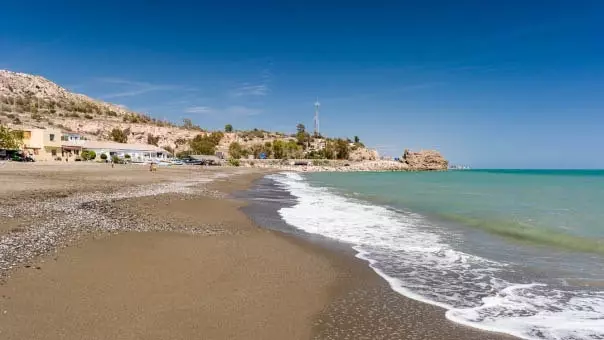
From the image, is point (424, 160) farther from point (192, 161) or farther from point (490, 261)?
point (490, 261)

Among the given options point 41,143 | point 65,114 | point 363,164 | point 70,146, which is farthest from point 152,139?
point 363,164

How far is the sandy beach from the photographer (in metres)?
Result: 4.36

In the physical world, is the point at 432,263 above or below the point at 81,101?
below

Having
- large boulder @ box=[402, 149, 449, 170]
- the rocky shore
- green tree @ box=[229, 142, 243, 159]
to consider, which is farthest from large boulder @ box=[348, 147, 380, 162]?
green tree @ box=[229, 142, 243, 159]

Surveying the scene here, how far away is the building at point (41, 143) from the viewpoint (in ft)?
200

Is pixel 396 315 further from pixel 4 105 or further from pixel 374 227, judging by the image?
pixel 4 105

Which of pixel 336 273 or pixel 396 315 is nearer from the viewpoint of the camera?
pixel 396 315

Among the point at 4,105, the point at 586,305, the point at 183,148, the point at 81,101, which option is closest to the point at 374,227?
the point at 586,305

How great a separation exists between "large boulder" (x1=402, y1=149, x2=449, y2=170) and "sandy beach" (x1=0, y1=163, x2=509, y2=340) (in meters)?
135

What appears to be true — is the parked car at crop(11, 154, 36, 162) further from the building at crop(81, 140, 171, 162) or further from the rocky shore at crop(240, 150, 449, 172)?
the rocky shore at crop(240, 150, 449, 172)

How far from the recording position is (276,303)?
5.29 metres

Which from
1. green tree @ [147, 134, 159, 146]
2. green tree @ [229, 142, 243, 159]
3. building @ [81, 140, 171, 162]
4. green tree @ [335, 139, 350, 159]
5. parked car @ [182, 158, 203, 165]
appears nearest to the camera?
building @ [81, 140, 171, 162]

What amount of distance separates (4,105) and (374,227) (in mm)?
126133

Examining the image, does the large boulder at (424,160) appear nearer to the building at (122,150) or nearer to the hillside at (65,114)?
the hillside at (65,114)
